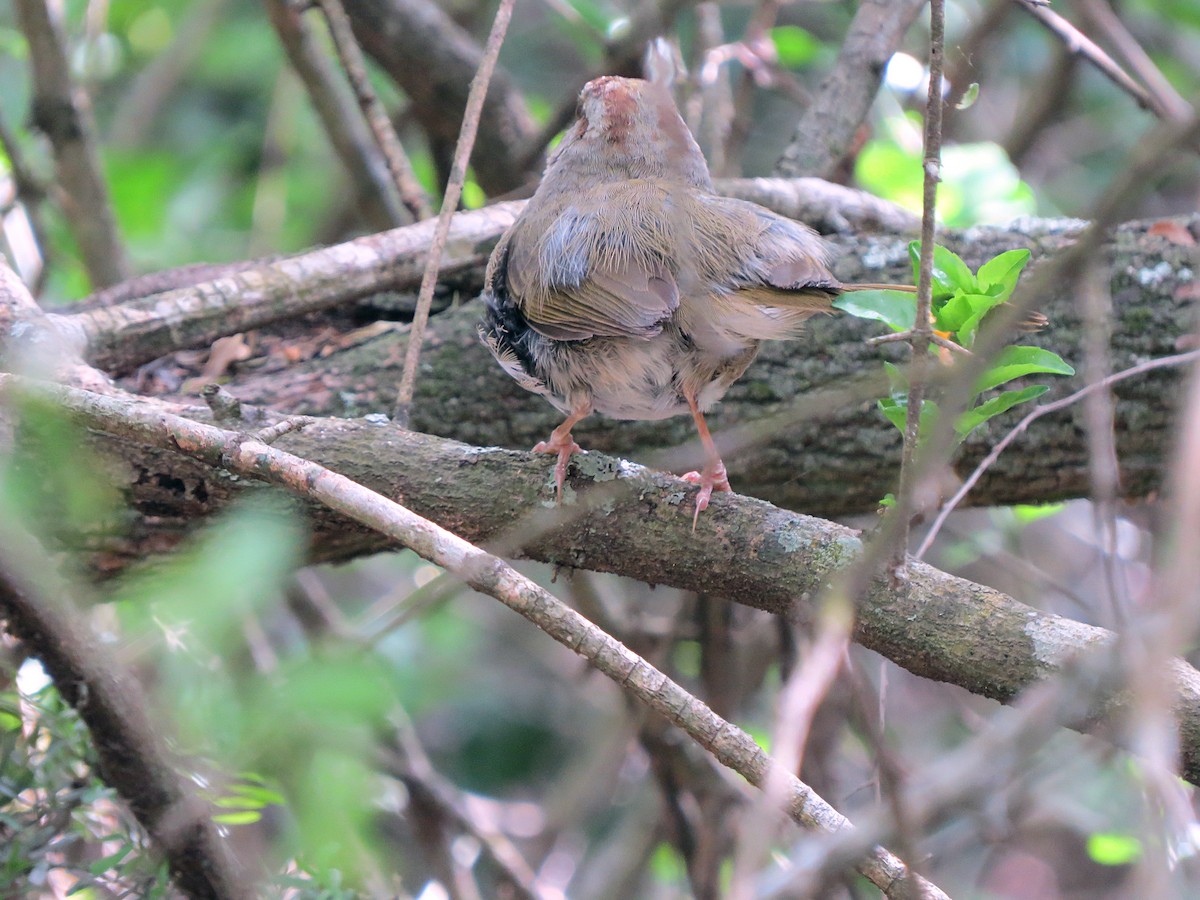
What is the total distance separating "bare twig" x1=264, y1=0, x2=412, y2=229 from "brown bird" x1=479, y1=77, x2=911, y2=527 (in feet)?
6.25

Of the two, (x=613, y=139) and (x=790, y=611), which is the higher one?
(x=613, y=139)

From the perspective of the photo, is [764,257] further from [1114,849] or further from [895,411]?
[1114,849]

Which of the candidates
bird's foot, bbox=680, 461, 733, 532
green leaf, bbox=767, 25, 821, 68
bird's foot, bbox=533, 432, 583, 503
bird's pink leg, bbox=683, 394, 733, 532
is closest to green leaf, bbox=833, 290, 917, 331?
bird's pink leg, bbox=683, 394, 733, 532

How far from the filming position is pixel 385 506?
186cm

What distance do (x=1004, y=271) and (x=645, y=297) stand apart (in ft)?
2.46

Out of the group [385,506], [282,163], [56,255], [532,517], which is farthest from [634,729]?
[282,163]

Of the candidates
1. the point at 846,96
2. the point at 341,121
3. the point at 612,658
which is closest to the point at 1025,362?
the point at 612,658

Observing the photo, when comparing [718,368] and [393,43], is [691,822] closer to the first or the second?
[718,368]

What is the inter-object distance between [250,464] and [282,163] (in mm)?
4201

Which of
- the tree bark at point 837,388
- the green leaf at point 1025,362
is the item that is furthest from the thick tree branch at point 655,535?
the tree bark at point 837,388

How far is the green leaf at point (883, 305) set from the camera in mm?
2061

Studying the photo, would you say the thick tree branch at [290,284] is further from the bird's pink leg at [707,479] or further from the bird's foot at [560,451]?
Result: the bird's pink leg at [707,479]

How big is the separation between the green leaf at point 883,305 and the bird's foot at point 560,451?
743 mm

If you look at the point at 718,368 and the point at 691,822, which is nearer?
the point at 718,368
